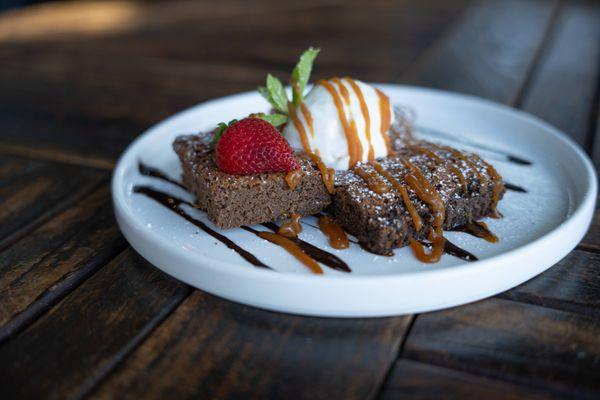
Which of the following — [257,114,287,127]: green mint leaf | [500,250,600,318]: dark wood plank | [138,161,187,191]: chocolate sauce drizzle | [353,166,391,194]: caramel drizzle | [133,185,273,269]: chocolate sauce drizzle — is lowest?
[138,161,187,191]: chocolate sauce drizzle

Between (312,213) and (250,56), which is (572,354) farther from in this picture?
(250,56)

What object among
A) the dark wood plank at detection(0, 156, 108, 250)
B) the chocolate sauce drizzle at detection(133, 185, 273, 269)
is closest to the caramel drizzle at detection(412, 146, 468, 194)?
the chocolate sauce drizzle at detection(133, 185, 273, 269)

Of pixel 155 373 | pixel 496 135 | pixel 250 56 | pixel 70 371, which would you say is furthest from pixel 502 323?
pixel 250 56

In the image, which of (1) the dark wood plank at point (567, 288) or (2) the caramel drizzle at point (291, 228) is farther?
(2) the caramel drizzle at point (291, 228)

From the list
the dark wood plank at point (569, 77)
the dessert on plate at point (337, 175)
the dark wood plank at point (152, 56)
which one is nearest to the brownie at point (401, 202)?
the dessert on plate at point (337, 175)

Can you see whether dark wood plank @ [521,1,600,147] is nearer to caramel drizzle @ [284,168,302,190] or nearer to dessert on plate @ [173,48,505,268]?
dessert on plate @ [173,48,505,268]

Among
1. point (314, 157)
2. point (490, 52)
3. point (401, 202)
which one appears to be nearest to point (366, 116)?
point (314, 157)

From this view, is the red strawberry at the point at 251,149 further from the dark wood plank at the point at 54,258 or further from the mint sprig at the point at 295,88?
the dark wood plank at the point at 54,258
